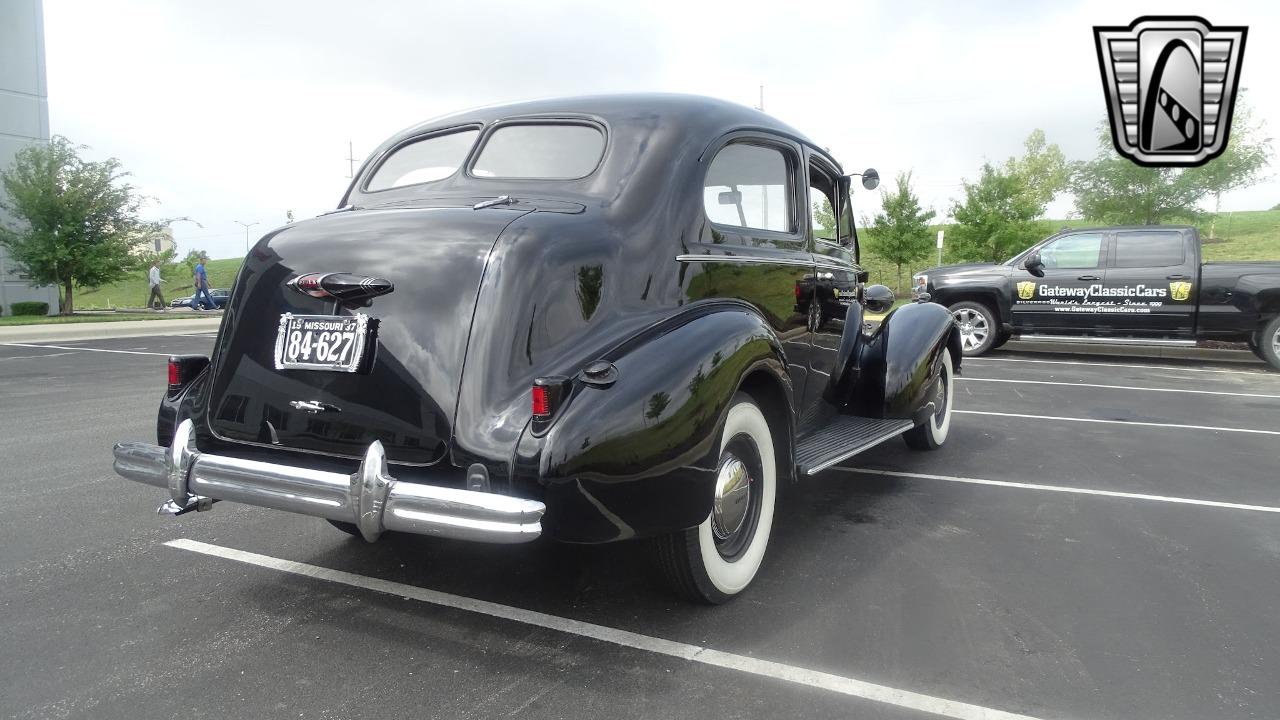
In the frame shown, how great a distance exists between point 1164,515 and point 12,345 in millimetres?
16564

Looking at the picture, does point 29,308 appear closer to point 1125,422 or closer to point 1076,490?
point 1125,422

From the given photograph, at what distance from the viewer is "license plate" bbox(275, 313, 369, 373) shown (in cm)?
280

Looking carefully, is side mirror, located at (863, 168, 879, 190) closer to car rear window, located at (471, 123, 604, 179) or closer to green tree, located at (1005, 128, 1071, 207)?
car rear window, located at (471, 123, 604, 179)

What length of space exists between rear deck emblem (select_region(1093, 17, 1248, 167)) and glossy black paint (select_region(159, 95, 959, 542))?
5769 mm

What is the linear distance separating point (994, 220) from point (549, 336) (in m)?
26.4

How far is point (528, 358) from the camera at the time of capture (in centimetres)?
267

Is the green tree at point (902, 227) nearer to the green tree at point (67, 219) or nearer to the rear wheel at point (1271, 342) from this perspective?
the rear wheel at point (1271, 342)

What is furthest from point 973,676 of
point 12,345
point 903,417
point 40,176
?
point 40,176

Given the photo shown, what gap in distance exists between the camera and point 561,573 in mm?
3357

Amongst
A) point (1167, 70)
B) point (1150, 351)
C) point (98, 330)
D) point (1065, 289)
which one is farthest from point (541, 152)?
point (98, 330)

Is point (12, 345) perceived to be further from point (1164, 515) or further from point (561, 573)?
point (1164, 515)

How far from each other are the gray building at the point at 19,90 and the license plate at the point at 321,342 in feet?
84.4

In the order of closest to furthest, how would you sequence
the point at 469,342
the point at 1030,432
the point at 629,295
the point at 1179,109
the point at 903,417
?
the point at 469,342
the point at 629,295
the point at 903,417
the point at 1030,432
the point at 1179,109

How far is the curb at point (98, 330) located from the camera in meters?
15.3
